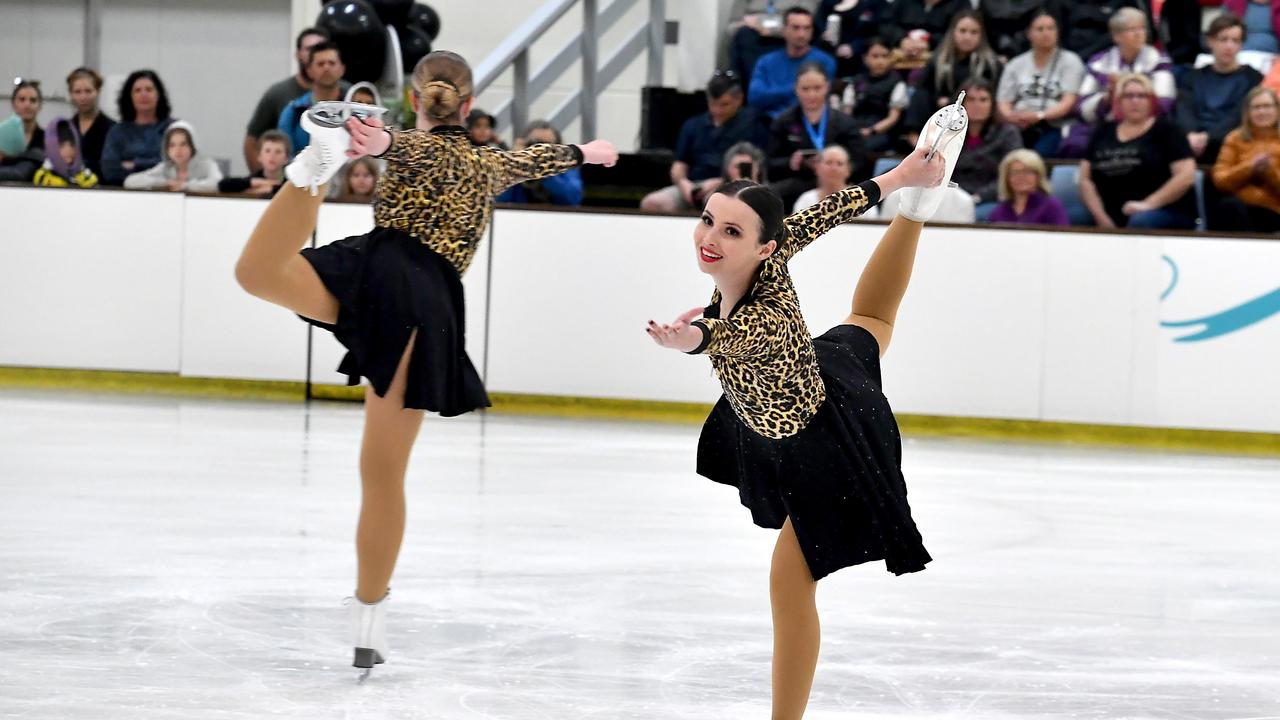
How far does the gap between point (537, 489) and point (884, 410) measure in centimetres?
305

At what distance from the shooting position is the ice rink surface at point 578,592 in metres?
3.30

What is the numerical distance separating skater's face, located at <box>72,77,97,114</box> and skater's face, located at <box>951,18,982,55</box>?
4.96 m

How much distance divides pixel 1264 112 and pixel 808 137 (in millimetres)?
2297

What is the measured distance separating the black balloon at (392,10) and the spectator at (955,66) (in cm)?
349

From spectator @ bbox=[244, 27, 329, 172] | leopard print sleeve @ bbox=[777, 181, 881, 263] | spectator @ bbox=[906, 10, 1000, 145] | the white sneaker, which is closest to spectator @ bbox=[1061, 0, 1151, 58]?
spectator @ bbox=[906, 10, 1000, 145]

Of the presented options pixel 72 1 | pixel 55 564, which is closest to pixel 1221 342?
pixel 55 564

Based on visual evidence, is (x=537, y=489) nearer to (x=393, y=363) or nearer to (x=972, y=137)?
(x=393, y=363)

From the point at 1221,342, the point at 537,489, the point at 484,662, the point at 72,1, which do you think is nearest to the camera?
the point at 484,662

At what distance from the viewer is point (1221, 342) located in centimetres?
772

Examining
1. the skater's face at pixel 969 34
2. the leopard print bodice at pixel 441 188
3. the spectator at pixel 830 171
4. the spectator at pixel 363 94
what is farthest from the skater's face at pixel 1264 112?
the leopard print bodice at pixel 441 188

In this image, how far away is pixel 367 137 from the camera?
9.91ft

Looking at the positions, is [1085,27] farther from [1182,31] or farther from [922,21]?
[922,21]

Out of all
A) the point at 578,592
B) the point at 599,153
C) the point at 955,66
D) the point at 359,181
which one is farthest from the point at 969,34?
the point at 599,153

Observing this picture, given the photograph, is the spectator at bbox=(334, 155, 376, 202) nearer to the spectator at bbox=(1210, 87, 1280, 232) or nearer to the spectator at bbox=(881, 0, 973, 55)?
the spectator at bbox=(881, 0, 973, 55)
